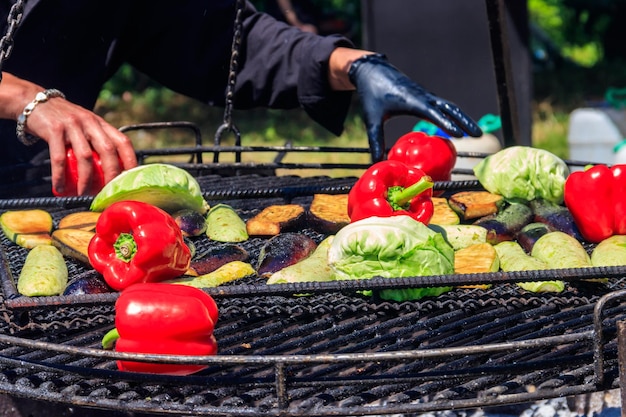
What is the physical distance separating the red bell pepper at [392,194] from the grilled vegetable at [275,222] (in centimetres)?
18

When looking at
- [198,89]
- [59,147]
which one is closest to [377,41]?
[198,89]

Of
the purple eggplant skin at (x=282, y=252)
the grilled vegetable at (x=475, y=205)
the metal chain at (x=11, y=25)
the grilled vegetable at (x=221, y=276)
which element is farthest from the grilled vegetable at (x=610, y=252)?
the metal chain at (x=11, y=25)

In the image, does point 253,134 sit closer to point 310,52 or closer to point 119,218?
point 310,52

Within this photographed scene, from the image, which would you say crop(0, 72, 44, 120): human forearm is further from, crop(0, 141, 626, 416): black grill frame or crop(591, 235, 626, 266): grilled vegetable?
crop(591, 235, 626, 266): grilled vegetable

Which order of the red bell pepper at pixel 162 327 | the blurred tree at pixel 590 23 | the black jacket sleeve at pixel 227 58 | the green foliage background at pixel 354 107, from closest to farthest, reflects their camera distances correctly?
the red bell pepper at pixel 162 327 < the black jacket sleeve at pixel 227 58 < the green foliage background at pixel 354 107 < the blurred tree at pixel 590 23

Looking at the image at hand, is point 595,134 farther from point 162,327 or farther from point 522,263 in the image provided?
point 162,327

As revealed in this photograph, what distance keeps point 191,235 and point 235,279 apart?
1.36 ft

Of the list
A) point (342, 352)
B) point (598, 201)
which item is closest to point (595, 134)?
point (598, 201)

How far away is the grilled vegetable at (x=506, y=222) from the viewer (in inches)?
89.7

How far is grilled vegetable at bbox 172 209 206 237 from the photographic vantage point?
2.38 meters

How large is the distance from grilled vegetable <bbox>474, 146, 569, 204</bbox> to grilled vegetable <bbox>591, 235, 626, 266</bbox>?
1.05 ft

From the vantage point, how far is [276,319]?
189cm

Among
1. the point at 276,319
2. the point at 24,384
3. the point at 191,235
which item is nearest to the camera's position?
the point at 24,384

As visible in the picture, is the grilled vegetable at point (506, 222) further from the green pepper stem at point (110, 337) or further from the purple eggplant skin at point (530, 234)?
the green pepper stem at point (110, 337)
